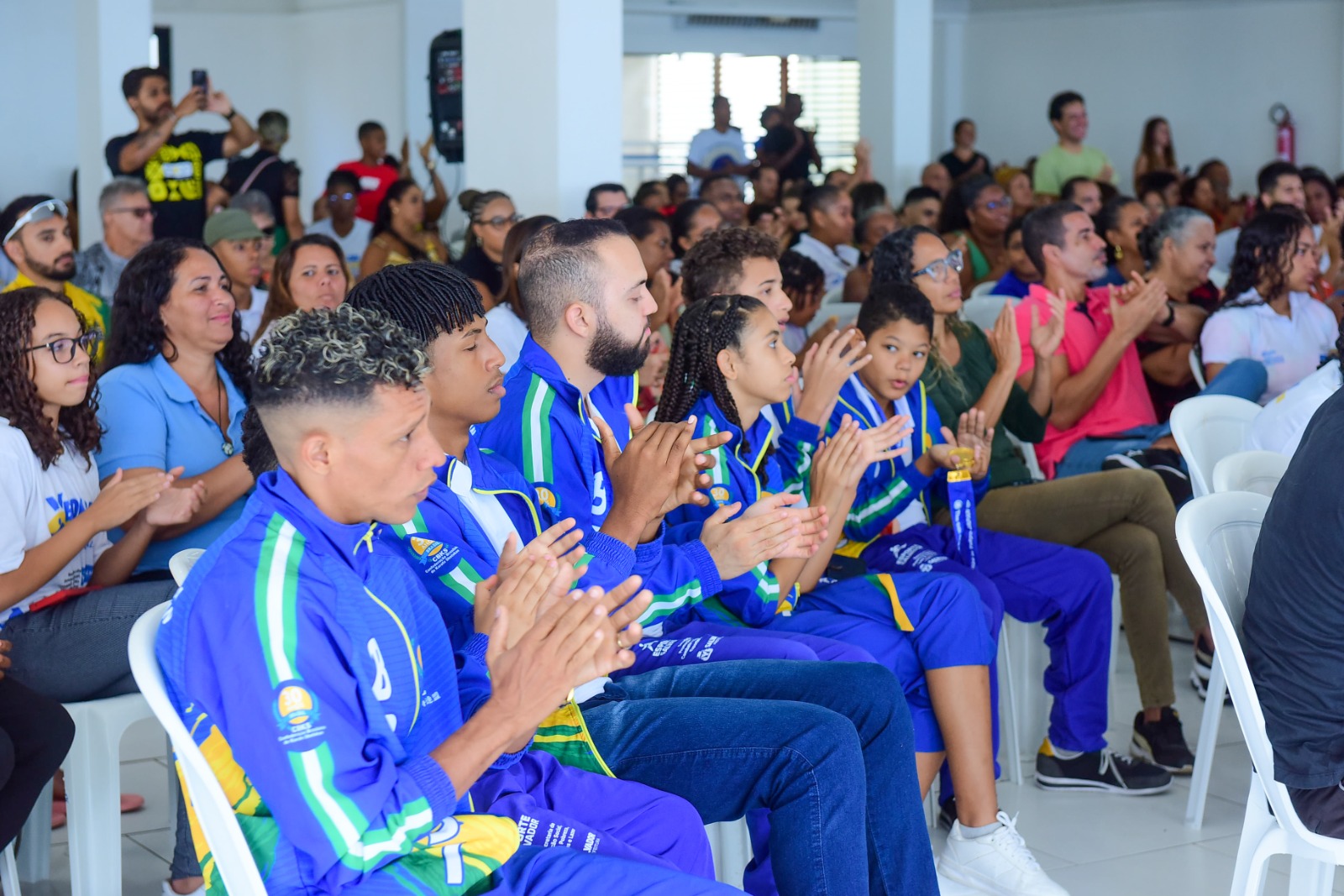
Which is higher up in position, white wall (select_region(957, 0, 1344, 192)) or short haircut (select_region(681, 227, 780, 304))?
white wall (select_region(957, 0, 1344, 192))

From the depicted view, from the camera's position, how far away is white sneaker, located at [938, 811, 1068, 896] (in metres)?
2.61

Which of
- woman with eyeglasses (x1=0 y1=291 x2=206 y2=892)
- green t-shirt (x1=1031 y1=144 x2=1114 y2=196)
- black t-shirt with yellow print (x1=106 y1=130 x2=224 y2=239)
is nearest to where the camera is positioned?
woman with eyeglasses (x1=0 y1=291 x2=206 y2=892)

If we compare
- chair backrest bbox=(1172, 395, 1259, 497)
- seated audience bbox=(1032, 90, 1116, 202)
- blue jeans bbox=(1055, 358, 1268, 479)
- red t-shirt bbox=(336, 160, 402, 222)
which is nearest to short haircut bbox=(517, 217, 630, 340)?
chair backrest bbox=(1172, 395, 1259, 497)

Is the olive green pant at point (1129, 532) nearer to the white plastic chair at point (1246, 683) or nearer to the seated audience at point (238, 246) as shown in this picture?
the white plastic chair at point (1246, 683)

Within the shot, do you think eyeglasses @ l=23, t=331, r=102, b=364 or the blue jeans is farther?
the blue jeans

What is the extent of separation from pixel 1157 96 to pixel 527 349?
11.2 meters

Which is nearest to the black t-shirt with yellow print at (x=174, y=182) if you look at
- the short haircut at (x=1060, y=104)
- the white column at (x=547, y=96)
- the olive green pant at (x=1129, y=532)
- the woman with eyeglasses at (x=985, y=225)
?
the white column at (x=547, y=96)

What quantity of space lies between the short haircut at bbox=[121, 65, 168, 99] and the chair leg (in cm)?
451

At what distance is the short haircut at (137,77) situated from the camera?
18.4 feet

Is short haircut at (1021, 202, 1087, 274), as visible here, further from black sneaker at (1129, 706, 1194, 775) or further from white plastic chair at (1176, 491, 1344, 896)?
white plastic chair at (1176, 491, 1344, 896)

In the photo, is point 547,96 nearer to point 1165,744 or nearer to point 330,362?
point 1165,744

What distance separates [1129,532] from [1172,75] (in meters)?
9.99

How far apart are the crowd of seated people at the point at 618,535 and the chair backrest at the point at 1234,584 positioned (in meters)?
0.04

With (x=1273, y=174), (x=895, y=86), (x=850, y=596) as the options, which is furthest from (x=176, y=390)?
(x=895, y=86)
